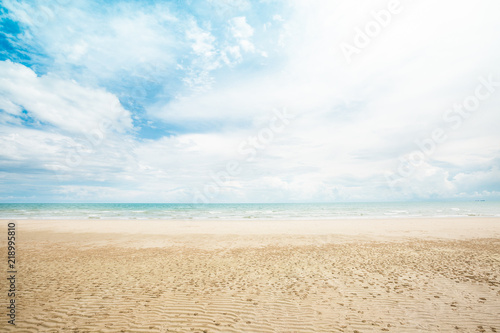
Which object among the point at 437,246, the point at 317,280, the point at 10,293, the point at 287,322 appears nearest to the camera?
the point at 287,322

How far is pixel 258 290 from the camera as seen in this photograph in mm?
9148

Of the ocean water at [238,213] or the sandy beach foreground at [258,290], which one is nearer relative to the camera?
the sandy beach foreground at [258,290]

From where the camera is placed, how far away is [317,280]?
10219 millimetres

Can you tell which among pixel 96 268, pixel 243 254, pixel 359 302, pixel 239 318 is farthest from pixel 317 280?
pixel 96 268

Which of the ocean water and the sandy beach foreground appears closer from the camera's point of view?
the sandy beach foreground

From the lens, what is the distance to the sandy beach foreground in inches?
267

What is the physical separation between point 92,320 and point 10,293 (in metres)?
4.91

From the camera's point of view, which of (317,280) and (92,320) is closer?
(92,320)

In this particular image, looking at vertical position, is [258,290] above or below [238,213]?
above

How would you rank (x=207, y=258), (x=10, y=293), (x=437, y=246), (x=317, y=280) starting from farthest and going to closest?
(x=437, y=246) < (x=207, y=258) < (x=317, y=280) < (x=10, y=293)

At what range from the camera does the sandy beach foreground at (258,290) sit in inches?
267

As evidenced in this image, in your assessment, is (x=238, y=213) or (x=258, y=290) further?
(x=238, y=213)

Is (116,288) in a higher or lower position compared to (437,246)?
higher

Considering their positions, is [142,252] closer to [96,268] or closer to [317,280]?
[96,268]
